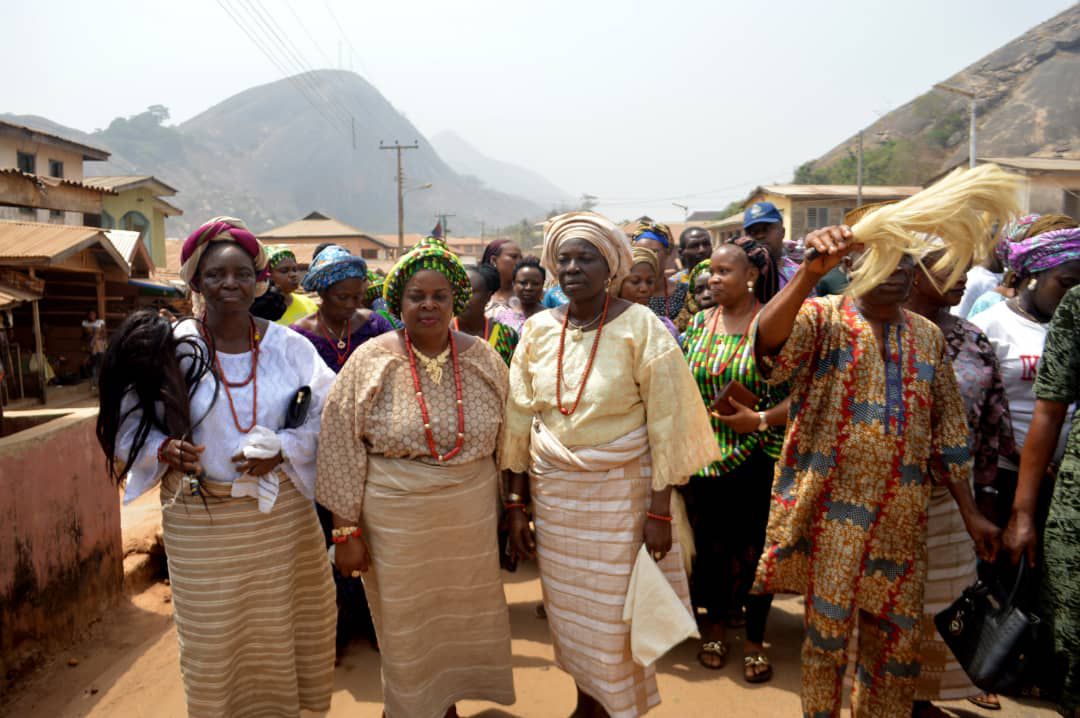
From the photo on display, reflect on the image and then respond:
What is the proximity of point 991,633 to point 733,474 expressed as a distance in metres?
1.45

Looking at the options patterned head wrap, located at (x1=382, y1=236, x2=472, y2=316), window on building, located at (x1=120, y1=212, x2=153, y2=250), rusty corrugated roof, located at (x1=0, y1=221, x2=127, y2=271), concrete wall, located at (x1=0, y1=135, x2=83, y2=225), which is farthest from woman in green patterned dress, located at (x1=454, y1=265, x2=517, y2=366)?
window on building, located at (x1=120, y1=212, x2=153, y2=250)

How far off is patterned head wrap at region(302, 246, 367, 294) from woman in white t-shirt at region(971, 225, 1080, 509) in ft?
10.5

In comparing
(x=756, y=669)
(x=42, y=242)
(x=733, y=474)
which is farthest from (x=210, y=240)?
(x=42, y=242)

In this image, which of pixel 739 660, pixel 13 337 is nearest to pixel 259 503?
pixel 739 660

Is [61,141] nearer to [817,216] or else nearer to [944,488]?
[944,488]

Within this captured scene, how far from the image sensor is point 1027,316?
317cm

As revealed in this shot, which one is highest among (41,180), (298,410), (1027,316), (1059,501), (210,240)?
(41,180)

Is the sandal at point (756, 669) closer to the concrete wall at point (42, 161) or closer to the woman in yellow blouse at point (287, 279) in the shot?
the woman in yellow blouse at point (287, 279)

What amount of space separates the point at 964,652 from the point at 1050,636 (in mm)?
269

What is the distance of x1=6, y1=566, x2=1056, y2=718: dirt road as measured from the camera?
3.29m

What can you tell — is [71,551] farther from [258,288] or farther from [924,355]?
[924,355]

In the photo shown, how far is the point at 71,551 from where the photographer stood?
3.95 m

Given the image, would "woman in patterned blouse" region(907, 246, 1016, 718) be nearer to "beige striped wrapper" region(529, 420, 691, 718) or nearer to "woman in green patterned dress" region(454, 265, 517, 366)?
"beige striped wrapper" region(529, 420, 691, 718)

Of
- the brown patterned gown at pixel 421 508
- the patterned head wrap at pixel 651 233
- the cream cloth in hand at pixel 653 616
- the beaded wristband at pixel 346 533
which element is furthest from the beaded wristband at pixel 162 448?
the patterned head wrap at pixel 651 233
